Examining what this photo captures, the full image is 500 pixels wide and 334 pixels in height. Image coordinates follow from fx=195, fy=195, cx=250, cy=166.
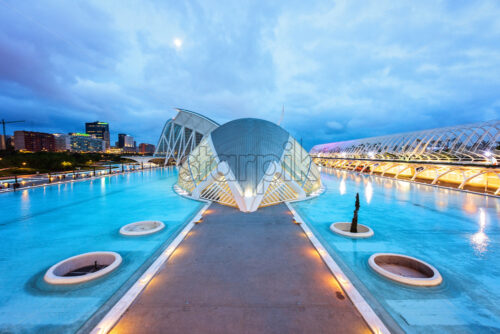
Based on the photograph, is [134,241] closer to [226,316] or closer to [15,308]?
[15,308]

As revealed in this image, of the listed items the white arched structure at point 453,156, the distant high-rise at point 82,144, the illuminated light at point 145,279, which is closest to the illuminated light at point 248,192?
the illuminated light at point 145,279

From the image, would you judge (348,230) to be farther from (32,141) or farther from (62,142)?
(62,142)

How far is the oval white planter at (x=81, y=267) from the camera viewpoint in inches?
207

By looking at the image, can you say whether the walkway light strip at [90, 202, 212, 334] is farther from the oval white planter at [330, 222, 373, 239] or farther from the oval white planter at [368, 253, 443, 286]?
the oval white planter at [330, 222, 373, 239]

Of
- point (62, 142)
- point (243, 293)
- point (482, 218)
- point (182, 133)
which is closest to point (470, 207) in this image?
point (482, 218)

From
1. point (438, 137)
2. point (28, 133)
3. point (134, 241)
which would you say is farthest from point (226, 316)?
point (28, 133)

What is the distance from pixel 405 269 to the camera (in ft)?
20.9

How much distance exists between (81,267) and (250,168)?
31.7 ft

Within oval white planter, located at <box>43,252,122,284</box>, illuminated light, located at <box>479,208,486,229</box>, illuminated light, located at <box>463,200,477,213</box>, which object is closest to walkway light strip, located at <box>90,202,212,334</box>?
oval white planter, located at <box>43,252,122,284</box>

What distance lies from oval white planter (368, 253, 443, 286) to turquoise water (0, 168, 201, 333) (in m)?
7.39

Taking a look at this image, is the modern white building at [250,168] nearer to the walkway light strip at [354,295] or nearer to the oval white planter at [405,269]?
the walkway light strip at [354,295]

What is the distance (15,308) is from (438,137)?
137 ft

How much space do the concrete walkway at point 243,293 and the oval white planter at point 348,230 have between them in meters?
2.01

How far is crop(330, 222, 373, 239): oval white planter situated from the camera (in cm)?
836
